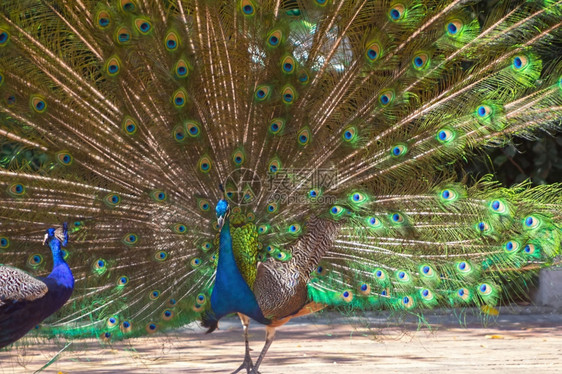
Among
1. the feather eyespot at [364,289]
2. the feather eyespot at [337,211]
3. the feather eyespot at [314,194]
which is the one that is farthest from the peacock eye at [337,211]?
the feather eyespot at [364,289]

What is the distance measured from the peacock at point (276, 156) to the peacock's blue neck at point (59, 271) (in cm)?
60

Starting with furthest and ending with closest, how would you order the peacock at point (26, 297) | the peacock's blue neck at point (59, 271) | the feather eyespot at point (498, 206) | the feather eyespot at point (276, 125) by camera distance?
the feather eyespot at point (498, 206)
the feather eyespot at point (276, 125)
the peacock's blue neck at point (59, 271)
the peacock at point (26, 297)

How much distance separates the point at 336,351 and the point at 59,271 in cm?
260

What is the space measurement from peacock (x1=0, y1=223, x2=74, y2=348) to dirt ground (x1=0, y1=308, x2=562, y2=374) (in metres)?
0.91

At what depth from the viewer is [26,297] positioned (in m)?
3.97

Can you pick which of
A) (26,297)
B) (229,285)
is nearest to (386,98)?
(229,285)

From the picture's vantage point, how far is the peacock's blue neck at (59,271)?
4172 millimetres

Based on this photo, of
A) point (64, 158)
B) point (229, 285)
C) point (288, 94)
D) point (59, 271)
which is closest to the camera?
point (59, 271)

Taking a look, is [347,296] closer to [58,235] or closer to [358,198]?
[358,198]

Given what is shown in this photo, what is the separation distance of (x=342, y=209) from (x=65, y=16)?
6.28ft

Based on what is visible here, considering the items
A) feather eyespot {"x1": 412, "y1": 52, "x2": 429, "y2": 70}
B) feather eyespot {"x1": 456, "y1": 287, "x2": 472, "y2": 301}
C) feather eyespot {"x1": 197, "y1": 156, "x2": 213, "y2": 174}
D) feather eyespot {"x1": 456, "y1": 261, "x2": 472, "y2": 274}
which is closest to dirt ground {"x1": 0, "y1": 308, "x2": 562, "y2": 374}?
feather eyespot {"x1": 456, "y1": 287, "x2": 472, "y2": 301}

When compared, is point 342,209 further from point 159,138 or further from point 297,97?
point 159,138

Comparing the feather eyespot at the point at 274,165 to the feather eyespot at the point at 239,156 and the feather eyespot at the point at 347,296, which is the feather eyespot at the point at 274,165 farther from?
the feather eyespot at the point at 347,296

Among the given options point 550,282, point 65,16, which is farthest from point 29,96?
point 550,282
